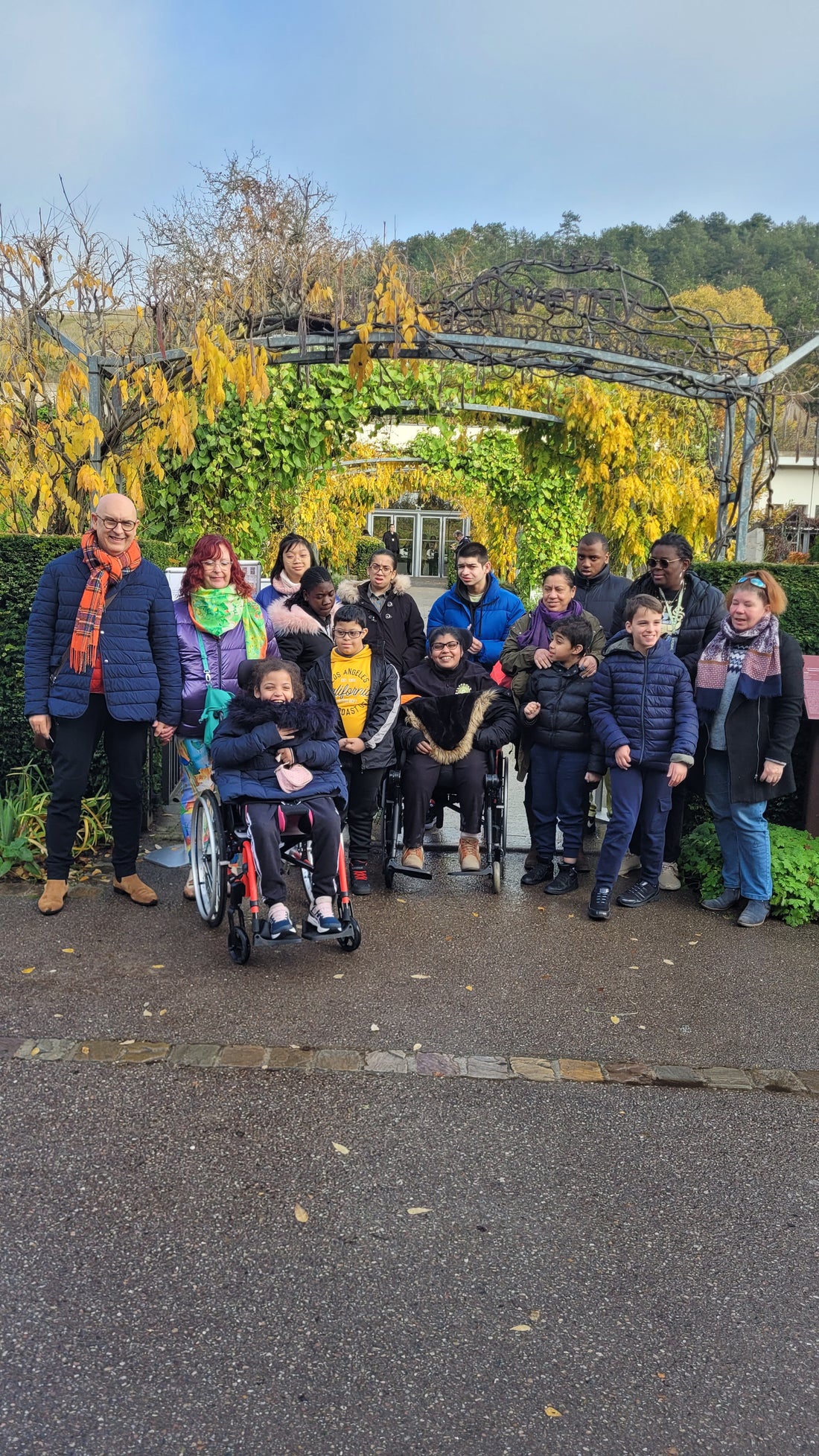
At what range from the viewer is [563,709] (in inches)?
235

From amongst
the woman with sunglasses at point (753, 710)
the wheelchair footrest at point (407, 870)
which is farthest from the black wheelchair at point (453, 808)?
the woman with sunglasses at point (753, 710)

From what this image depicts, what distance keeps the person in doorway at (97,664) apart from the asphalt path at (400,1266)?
1.81m

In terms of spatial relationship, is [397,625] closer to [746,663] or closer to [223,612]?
[223,612]

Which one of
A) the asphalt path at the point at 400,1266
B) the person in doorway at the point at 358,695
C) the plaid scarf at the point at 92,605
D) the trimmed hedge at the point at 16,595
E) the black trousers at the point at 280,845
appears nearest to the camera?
the asphalt path at the point at 400,1266

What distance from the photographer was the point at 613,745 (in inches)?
222

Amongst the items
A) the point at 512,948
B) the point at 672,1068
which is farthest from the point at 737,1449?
the point at 512,948

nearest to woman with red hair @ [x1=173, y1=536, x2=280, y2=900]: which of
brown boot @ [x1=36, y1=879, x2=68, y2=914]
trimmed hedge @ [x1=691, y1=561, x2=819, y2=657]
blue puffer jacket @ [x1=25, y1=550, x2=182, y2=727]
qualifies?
blue puffer jacket @ [x1=25, y1=550, x2=182, y2=727]

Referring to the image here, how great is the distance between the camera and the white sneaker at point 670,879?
6.13 meters

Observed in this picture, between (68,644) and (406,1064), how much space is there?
257 cm

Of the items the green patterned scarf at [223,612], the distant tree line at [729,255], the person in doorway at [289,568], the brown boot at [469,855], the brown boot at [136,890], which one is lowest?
the brown boot at [136,890]

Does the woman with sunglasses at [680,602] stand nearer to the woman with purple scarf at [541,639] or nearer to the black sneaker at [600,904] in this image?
the woman with purple scarf at [541,639]

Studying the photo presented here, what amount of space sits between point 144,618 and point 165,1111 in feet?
8.22

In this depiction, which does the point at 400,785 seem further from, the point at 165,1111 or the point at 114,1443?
the point at 114,1443

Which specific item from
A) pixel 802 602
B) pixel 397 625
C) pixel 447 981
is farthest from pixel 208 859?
pixel 802 602
